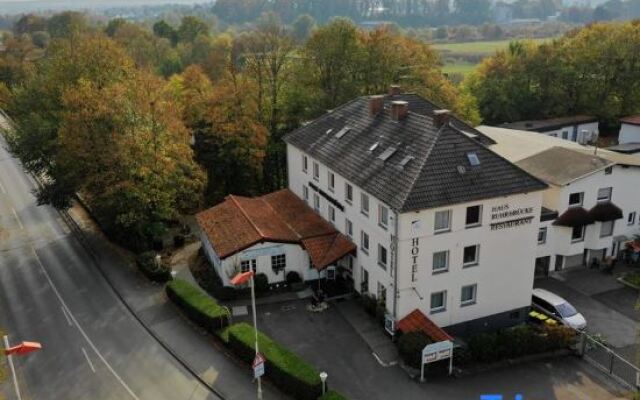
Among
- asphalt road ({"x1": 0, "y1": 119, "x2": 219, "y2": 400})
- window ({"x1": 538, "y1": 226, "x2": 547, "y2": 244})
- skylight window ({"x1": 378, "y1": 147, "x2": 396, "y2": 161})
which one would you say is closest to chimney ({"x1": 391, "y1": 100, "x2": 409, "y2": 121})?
skylight window ({"x1": 378, "y1": 147, "x2": 396, "y2": 161})

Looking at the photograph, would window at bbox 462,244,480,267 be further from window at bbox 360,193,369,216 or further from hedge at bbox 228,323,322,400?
hedge at bbox 228,323,322,400

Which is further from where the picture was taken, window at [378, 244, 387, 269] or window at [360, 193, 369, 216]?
window at [360, 193, 369, 216]

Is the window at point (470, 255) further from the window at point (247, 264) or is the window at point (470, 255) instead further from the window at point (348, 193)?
the window at point (247, 264)

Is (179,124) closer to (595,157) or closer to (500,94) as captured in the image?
(595,157)

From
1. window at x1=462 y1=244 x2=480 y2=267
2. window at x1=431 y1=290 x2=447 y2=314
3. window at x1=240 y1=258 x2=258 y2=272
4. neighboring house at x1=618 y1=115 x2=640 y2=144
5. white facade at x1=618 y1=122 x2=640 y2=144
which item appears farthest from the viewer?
white facade at x1=618 y1=122 x2=640 y2=144

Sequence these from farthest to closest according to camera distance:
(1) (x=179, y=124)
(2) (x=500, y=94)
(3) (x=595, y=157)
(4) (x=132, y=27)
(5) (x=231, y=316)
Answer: (4) (x=132, y=27)
(2) (x=500, y=94)
(1) (x=179, y=124)
(3) (x=595, y=157)
(5) (x=231, y=316)

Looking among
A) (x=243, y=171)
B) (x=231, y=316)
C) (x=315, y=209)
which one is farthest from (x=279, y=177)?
(x=231, y=316)

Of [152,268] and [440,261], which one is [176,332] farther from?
[440,261]
